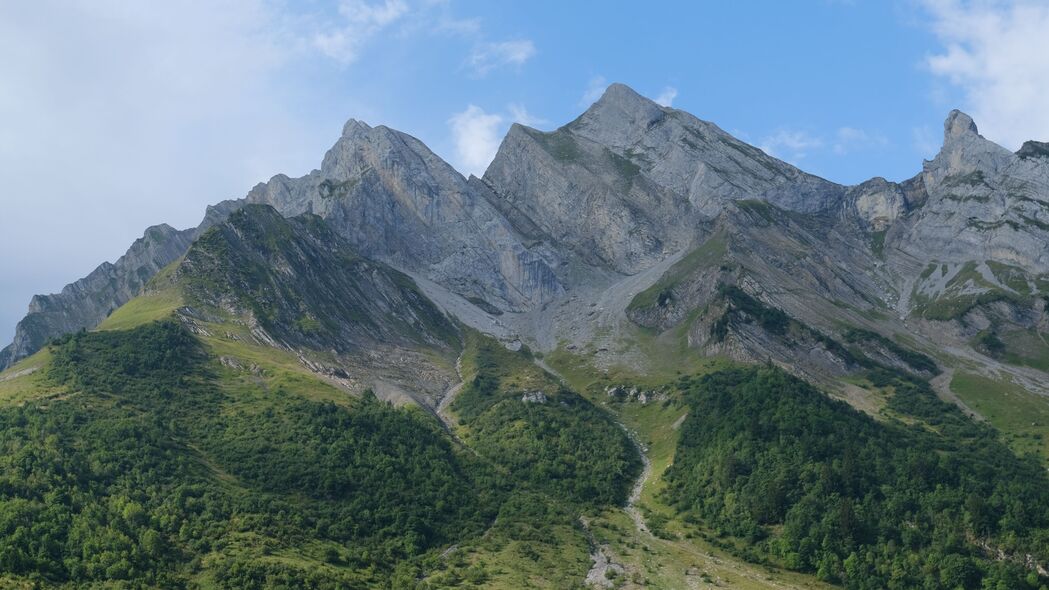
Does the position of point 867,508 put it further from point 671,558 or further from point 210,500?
point 210,500

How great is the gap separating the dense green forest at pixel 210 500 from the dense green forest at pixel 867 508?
4874cm

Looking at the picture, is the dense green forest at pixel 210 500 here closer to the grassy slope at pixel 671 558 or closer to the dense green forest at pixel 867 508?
the grassy slope at pixel 671 558

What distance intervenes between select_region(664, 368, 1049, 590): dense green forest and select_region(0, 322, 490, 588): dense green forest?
160ft

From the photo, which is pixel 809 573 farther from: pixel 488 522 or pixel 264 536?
pixel 264 536

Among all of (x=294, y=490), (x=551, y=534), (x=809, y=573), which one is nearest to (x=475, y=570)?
(x=551, y=534)

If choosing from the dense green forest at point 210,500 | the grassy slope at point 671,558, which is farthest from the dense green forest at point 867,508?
the dense green forest at point 210,500

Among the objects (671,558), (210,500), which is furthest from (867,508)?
(210,500)

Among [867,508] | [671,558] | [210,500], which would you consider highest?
[867,508]

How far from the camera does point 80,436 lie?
175 meters

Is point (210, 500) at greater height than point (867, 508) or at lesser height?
lesser

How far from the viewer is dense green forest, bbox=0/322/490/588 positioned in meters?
132

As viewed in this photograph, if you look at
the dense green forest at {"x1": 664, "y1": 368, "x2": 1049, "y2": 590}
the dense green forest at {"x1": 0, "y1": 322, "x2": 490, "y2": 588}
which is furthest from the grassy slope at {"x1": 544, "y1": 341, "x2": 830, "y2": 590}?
the dense green forest at {"x1": 0, "y1": 322, "x2": 490, "y2": 588}

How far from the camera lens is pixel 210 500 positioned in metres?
159

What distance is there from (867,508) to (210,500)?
113 meters
